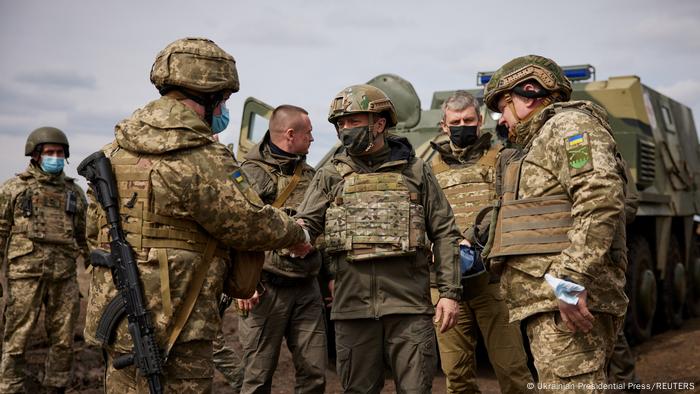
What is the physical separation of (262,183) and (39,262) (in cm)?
335

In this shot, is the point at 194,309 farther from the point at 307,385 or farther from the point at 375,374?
the point at 307,385

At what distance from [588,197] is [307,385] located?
249 cm

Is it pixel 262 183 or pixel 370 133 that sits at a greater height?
pixel 370 133

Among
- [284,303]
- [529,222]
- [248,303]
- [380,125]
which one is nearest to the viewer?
[529,222]

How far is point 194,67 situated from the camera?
366 centimetres

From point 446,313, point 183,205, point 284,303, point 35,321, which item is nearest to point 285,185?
point 284,303

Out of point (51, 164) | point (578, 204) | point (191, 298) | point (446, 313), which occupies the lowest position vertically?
point (446, 313)

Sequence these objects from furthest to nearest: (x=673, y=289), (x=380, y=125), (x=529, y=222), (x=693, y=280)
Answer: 1. (x=693, y=280)
2. (x=673, y=289)
3. (x=380, y=125)
4. (x=529, y=222)

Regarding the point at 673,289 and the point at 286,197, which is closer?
the point at 286,197

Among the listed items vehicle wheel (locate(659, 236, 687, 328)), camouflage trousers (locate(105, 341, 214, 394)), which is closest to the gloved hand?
camouflage trousers (locate(105, 341, 214, 394))

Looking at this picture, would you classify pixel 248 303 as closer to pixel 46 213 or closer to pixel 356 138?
pixel 356 138

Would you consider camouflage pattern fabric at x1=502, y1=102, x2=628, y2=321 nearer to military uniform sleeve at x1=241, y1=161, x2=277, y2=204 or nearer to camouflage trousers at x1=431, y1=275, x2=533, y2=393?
camouflage trousers at x1=431, y1=275, x2=533, y2=393

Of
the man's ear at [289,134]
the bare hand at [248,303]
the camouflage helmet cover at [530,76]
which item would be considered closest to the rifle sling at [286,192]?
the man's ear at [289,134]

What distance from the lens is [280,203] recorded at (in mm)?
5461
